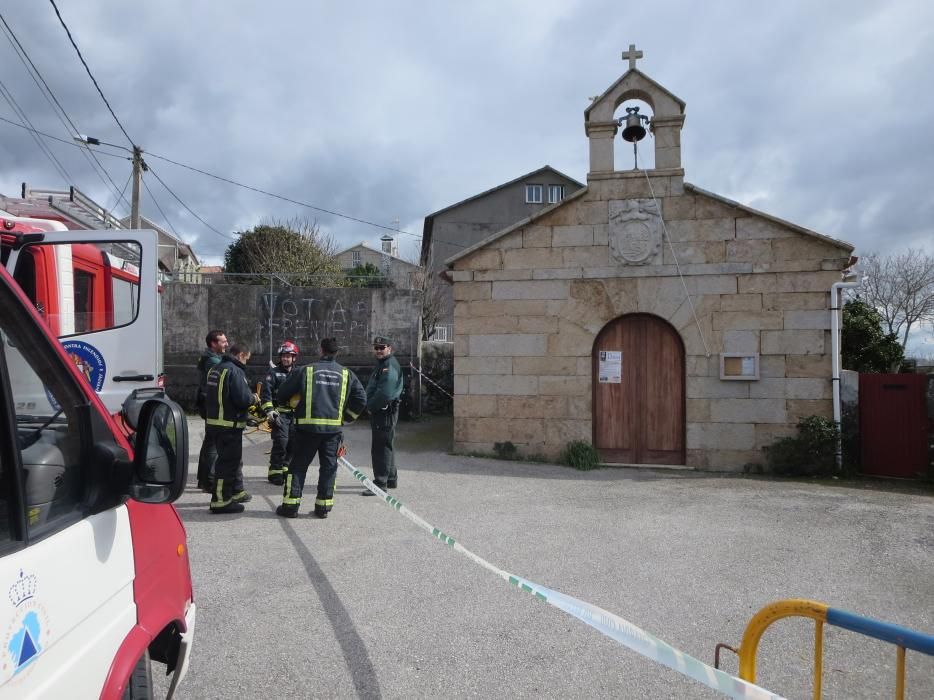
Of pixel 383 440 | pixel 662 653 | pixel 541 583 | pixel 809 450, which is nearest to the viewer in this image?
pixel 662 653

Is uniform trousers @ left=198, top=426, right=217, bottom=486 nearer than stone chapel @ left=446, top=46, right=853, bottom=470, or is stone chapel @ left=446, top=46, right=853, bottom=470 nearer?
uniform trousers @ left=198, top=426, right=217, bottom=486

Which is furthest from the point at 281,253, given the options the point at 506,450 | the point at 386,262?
the point at 506,450

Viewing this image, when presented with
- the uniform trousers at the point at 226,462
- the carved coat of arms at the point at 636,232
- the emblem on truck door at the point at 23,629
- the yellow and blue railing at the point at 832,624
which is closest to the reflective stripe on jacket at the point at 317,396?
the uniform trousers at the point at 226,462

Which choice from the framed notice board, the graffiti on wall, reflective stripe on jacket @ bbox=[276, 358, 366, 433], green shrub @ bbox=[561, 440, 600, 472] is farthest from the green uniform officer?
the graffiti on wall

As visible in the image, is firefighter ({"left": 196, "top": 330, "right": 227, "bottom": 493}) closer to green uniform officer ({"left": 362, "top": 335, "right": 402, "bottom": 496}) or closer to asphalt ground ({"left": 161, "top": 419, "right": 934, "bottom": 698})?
asphalt ground ({"left": 161, "top": 419, "right": 934, "bottom": 698})

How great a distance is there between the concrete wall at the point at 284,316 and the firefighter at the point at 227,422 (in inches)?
321

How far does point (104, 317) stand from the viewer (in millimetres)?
5484

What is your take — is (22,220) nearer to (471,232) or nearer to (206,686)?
(206,686)

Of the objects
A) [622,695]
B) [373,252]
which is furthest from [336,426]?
[373,252]

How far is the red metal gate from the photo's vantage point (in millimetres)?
8492

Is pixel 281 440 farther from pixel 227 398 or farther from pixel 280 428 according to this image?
pixel 227 398

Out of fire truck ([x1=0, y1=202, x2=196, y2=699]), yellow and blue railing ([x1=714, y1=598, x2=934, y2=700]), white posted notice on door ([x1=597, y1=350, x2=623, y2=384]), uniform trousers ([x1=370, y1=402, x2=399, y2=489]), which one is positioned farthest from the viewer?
white posted notice on door ([x1=597, y1=350, x2=623, y2=384])

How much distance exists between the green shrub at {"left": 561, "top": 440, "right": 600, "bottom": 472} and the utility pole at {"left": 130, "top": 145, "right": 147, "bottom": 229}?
521 inches

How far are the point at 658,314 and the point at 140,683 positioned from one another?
8.40 meters
